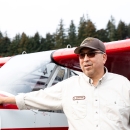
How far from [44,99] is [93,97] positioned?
593mm

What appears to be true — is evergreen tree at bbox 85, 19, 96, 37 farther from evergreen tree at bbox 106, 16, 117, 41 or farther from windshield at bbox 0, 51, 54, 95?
windshield at bbox 0, 51, 54, 95

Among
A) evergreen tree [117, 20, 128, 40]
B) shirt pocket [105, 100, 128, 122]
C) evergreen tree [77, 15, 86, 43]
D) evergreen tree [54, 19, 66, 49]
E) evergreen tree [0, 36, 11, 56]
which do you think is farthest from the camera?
evergreen tree [117, 20, 128, 40]

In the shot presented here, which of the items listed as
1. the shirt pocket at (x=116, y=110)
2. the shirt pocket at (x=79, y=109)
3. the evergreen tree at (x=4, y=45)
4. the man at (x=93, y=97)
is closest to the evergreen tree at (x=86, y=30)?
the evergreen tree at (x=4, y=45)

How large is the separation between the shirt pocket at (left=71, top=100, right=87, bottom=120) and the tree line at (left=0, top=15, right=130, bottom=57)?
3539 inches

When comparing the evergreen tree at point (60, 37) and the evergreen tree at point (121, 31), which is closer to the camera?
the evergreen tree at point (60, 37)

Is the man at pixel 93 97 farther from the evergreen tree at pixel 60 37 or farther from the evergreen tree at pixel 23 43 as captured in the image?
the evergreen tree at pixel 23 43

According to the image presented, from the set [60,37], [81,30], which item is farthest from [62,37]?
[81,30]

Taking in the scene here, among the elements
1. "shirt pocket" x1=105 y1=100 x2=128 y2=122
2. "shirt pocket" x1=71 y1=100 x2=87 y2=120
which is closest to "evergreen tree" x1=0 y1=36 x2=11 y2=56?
"shirt pocket" x1=71 y1=100 x2=87 y2=120

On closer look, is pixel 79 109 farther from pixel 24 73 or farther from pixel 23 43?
pixel 23 43

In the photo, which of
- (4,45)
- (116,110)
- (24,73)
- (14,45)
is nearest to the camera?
(116,110)

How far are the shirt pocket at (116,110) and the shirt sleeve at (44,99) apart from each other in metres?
0.56

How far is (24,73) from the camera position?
16.5 feet

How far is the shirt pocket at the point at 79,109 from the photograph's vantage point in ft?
11.0

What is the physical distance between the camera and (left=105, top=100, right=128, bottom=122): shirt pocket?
10.7 ft
